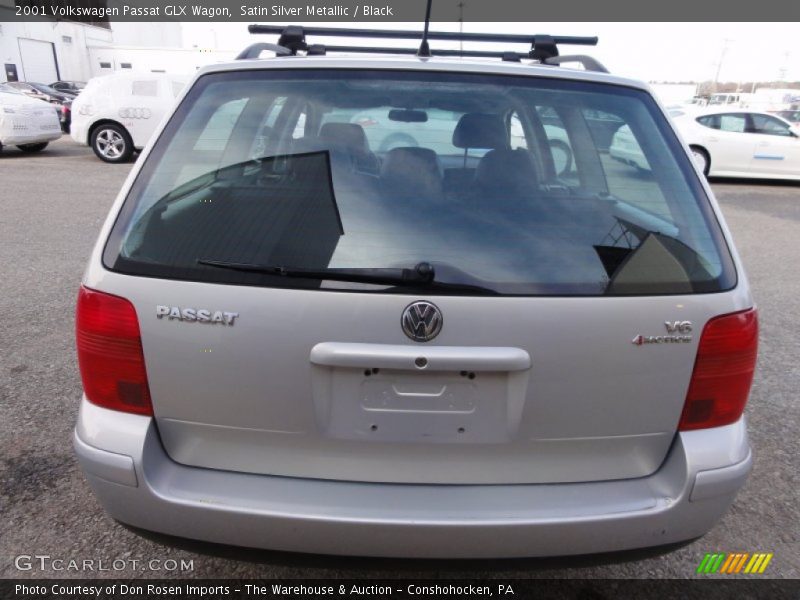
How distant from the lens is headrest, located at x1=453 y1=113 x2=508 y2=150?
189cm

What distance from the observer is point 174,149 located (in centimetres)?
179

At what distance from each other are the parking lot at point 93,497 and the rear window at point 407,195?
79 cm

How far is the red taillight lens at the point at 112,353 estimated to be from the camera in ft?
5.21

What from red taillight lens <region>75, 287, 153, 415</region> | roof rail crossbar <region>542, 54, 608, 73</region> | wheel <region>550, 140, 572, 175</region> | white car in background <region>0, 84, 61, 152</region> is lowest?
white car in background <region>0, 84, 61, 152</region>

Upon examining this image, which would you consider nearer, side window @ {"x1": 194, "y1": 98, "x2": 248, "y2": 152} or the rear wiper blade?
the rear wiper blade

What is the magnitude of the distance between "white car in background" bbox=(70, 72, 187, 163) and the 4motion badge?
41.8 feet

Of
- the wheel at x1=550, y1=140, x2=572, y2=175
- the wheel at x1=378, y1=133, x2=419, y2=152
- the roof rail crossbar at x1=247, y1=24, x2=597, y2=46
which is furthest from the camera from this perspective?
the roof rail crossbar at x1=247, y1=24, x2=597, y2=46

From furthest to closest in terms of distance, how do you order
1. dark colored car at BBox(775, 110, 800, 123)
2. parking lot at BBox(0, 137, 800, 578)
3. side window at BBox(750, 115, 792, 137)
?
dark colored car at BBox(775, 110, 800, 123) → side window at BBox(750, 115, 792, 137) → parking lot at BBox(0, 137, 800, 578)

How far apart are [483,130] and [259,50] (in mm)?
1025

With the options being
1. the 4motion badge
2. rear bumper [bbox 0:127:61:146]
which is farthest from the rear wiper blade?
rear bumper [bbox 0:127:61:146]

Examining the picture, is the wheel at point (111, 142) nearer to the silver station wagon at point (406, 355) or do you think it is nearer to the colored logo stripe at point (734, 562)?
the silver station wagon at point (406, 355)

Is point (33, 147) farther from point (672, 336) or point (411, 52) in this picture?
→ point (672, 336)

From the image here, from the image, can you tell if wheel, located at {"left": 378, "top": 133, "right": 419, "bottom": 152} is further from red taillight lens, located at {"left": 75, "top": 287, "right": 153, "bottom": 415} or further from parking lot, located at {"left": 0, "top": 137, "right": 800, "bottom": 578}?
parking lot, located at {"left": 0, "top": 137, "right": 800, "bottom": 578}

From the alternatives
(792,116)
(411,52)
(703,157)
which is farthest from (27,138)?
(792,116)
